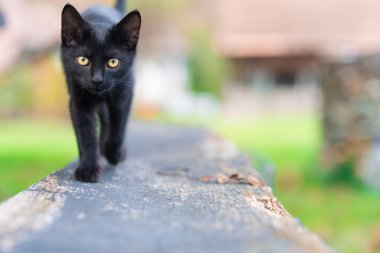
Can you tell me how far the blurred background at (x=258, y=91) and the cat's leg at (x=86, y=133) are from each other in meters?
0.99

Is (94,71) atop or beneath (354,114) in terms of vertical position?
beneath

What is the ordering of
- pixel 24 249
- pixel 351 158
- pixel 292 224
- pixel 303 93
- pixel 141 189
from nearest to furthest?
1. pixel 24 249
2. pixel 292 224
3. pixel 141 189
4. pixel 351 158
5. pixel 303 93

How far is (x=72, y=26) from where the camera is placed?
2.41 m

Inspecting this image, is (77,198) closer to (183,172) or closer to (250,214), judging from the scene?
(250,214)

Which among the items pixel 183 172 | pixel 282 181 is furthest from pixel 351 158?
pixel 183 172

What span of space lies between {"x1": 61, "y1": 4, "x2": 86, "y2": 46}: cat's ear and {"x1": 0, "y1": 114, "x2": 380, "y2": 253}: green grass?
1785 mm

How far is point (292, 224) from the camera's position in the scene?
5.00 feet

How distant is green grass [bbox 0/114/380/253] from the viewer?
5297mm

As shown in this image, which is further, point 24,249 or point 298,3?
point 298,3

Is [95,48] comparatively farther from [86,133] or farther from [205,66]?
[205,66]

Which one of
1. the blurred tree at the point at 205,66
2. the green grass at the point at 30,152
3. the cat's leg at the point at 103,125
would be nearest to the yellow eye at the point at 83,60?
the cat's leg at the point at 103,125

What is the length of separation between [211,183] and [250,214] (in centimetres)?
77

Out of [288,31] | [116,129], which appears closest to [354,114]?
[116,129]

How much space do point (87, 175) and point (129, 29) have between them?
0.68 meters
